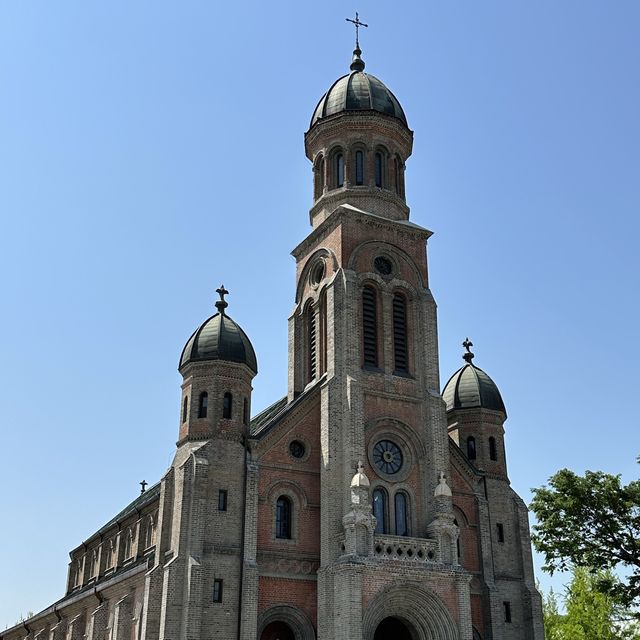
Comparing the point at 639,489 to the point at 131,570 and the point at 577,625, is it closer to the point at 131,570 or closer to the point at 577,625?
the point at 577,625

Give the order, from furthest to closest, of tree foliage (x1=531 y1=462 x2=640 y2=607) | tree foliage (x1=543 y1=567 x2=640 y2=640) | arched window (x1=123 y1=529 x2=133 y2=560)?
arched window (x1=123 y1=529 x2=133 y2=560), tree foliage (x1=543 y1=567 x2=640 y2=640), tree foliage (x1=531 y1=462 x2=640 y2=607)

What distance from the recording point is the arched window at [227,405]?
37.1 meters

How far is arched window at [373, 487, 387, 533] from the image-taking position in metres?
36.6

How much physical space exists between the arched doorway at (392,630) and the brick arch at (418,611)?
93 centimetres

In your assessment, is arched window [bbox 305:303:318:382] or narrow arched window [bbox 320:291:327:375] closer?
narrow arched window [bbox 320:291:327:375]

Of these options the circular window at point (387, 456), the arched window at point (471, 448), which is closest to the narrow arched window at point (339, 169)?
the circular window at point (387, 456)

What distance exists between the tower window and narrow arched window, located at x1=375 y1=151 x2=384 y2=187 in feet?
69.5

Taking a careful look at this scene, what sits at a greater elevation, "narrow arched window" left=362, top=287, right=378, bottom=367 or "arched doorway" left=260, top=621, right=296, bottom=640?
"narrow arched window" left=362, top=287, right=378, bottom=367

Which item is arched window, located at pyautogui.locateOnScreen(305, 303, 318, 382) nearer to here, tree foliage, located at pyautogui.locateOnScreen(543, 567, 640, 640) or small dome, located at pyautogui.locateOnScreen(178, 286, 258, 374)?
small dome, located at pyautogui.locateOnScreen(178, 286, 258, 374)

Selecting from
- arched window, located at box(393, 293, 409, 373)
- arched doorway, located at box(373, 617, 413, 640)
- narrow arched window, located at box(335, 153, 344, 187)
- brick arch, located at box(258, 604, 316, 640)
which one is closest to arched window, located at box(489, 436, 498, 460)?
arched window, located at box(393, 293, 409, 373)

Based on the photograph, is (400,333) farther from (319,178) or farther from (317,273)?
(319,178)

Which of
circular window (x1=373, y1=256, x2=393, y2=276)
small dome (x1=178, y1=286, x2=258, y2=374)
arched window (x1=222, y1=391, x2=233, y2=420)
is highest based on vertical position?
circular window (x1=373, y1=256, x2=393, y2=276)

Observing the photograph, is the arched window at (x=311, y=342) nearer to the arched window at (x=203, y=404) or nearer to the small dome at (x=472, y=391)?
the arched window at (x=203, y=404)

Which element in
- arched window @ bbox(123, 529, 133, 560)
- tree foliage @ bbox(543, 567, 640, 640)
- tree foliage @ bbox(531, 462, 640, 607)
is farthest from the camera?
arched window @ bbox(123, 529, 133, 560)
